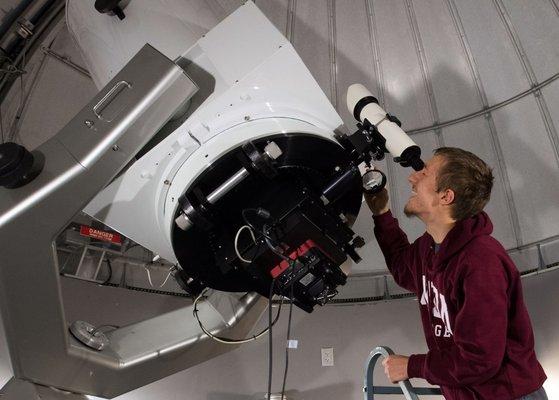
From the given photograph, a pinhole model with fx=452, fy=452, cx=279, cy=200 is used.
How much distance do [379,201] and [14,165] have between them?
5.21 feet

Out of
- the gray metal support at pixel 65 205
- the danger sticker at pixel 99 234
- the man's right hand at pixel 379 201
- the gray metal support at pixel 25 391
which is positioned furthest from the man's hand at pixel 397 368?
the danger sticker at pixel 99 234

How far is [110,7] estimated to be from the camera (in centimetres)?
195

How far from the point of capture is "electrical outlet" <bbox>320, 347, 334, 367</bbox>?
4.78 meters

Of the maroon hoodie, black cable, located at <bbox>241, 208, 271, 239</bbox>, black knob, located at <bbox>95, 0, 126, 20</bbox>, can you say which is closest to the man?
the maroon hoodie

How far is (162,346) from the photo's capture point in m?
1.94

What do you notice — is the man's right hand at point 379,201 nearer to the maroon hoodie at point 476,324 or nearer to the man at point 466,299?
the man at point 466,299

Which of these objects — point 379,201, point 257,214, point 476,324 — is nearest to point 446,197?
point 379,201

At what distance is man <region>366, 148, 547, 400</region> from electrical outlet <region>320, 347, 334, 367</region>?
2.87 metres

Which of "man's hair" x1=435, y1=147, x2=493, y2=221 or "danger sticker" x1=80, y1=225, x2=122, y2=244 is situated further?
"danger sticker" x1=80, y1=225, x2=122, y2=244

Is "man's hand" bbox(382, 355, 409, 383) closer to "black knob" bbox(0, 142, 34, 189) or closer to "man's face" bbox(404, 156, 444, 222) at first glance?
"man's face" bbox(404, 156, 444, 222)

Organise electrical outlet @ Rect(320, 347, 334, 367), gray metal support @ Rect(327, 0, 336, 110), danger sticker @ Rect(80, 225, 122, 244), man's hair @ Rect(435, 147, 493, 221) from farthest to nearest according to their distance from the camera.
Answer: electrical outlet @ Rect(320, 347, 334, 367)
danger sticker @ Rect(80, 225, 122, 244)
gray metal support @ Rect(327, 0, 336, 110)
man's hair @ Rect(435, 147, 493, 221)

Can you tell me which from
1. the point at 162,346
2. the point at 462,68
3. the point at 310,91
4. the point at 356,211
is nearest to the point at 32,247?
the point at 162,346

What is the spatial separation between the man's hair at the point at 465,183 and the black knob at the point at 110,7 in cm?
158

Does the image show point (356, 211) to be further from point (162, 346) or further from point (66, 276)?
point (66, 276)
